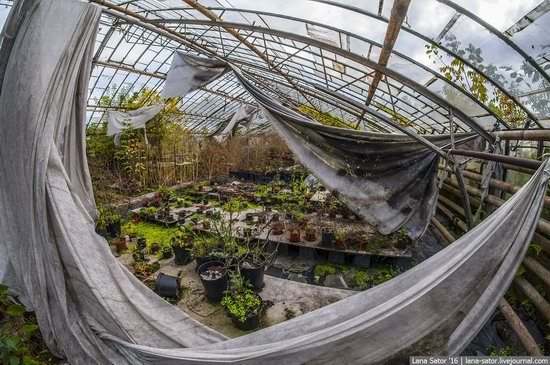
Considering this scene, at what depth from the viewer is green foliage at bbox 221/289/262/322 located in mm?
3207

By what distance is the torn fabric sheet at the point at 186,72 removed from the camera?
14.4 ft

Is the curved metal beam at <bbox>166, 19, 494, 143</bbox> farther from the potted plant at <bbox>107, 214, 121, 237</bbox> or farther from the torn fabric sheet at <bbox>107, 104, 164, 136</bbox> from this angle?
the torn fabric sheet at <bbox>107, 104, 164, 136</bbox>

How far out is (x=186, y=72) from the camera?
439cm

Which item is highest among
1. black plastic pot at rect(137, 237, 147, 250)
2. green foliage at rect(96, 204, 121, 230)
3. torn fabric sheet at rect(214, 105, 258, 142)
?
torn fabric sheet at rect(214, 105, 258, 142)

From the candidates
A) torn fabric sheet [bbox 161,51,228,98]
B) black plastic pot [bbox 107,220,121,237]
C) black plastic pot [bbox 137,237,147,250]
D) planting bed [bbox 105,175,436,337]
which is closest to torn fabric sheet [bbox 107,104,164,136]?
planting bed [bbox 105,175,436,337]

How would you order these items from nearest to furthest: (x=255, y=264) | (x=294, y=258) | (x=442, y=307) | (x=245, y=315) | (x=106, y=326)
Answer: (x=442, y=307), (x=106, y=326), (x=245, y=315), (x=255, y=264), (x=294, y=258)

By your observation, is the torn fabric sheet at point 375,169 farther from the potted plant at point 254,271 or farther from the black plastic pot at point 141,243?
the black plastic pot at point 141,243

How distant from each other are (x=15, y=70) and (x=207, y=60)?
8.10 ft

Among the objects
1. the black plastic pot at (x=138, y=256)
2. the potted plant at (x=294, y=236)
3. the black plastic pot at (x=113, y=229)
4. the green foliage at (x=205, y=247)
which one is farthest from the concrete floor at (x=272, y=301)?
the black plastic pot at (x=113, y=229)

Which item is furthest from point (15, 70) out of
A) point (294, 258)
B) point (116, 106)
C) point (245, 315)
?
point (116, 106)

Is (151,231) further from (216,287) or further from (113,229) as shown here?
(216,287)

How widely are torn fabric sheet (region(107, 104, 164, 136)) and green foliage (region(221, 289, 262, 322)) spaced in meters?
7.88

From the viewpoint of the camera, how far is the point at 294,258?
5.24 meters

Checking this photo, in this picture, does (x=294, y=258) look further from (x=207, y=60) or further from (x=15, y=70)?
(x=15, y=70)
